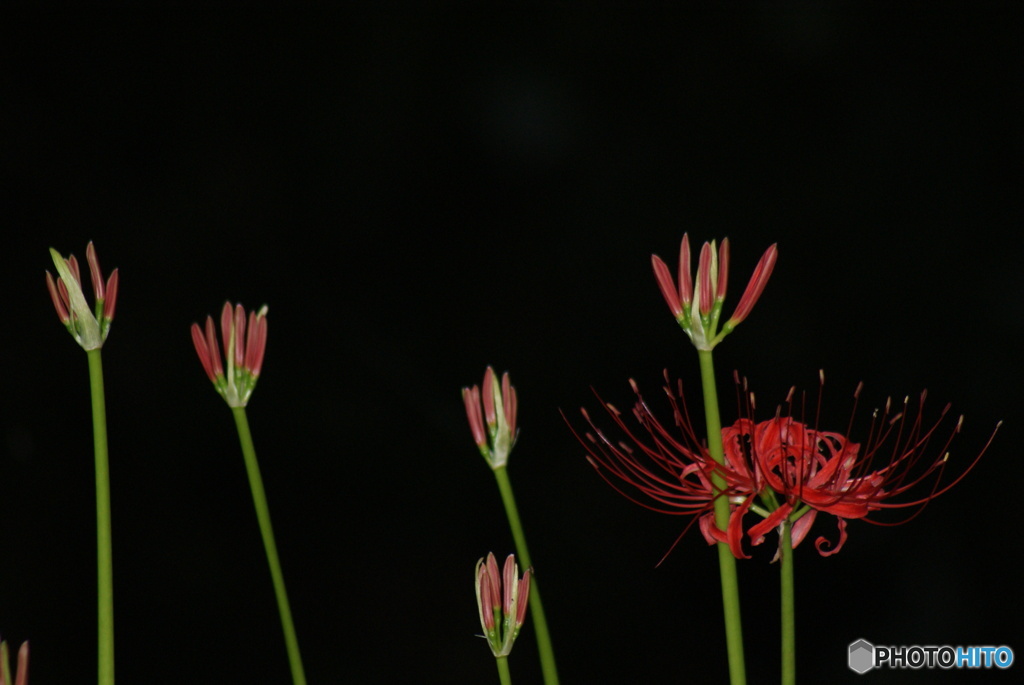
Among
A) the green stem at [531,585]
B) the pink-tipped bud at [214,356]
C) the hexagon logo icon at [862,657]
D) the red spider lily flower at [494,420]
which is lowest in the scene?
the hexagon logo icon at [862,657]

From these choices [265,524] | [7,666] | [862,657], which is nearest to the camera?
[7,666]

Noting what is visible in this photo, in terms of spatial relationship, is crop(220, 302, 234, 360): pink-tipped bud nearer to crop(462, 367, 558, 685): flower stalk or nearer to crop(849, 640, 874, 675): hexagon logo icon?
crop(462, 367, 558, 685): flower stalk

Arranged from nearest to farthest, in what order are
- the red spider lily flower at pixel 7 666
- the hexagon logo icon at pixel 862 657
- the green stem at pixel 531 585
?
the red spider lily flower at pixel 7 666
the green stem at pixel 531 585
the hexagon logo icon at pixel 862 657

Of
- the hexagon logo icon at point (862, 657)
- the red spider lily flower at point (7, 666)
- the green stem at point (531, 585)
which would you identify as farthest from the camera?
the hexagon logo icon at point (862, 657)

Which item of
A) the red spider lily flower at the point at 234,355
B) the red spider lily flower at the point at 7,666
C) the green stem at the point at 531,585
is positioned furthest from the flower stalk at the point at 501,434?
the red spider lily flower at the point at 7,666

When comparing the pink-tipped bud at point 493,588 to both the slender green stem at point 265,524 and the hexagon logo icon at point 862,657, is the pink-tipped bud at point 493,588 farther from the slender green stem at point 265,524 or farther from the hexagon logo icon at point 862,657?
the hexagon logo icon at point 862,657

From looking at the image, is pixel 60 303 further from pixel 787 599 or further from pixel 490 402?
pixel 787 599

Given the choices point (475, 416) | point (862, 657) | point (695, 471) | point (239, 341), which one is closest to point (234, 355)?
point (239, 341)

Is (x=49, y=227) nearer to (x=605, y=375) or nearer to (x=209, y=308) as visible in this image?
(x=209, y=308)
